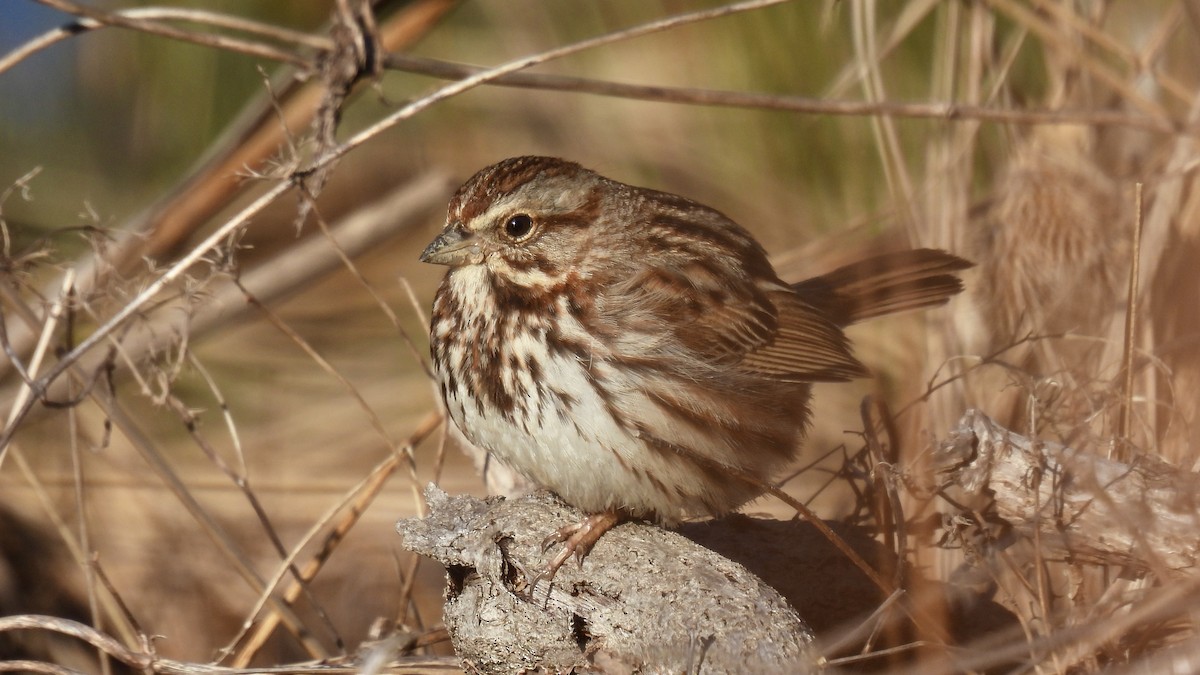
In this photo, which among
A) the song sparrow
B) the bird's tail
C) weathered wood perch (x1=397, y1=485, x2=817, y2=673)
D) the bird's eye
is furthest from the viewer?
the bird's tail

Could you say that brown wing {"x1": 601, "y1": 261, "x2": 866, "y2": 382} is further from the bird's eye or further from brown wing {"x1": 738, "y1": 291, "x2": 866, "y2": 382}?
the bird's eye

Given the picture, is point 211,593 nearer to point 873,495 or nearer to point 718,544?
point 718,544

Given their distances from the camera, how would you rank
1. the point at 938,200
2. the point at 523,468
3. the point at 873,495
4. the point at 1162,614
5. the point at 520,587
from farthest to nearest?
the point at 938,200
the point at 873,495
the point at 523,468
the point at 520,587
the point at 1162,614

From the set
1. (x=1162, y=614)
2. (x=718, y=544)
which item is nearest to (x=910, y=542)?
(x=718, y=544)

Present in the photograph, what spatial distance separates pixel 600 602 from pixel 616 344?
710 mm

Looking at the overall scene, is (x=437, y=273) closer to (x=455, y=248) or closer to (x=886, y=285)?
(x=886, y=285)

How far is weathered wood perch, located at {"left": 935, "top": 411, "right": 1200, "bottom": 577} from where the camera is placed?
2852 millimetres

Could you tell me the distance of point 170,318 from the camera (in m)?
5.25

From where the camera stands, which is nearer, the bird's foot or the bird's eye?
the bird's foot

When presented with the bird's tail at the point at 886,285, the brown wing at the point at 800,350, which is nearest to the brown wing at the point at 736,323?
the brown wing at the point at 800,350

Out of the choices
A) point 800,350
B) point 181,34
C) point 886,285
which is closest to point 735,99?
point 800,350

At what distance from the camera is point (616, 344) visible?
10.8 feet

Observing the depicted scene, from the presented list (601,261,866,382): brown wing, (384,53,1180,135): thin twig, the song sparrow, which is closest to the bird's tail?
(601,261,866,382): brown wing

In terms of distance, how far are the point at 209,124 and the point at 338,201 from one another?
30.6 inches
